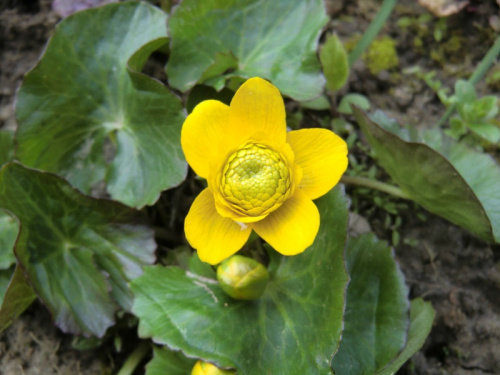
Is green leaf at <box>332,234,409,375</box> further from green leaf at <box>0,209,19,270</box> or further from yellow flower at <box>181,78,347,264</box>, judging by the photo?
green leaf at <box>0,209,19,270</box>

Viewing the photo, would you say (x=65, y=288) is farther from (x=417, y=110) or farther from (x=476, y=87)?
(x=476, y=87)

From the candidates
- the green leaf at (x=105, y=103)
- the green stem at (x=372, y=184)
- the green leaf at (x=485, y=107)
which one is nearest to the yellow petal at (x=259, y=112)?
the green leaf at (x=105, y=103)

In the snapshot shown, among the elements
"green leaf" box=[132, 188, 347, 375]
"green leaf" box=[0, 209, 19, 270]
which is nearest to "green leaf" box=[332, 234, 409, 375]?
"green leaf" box=[132, 188, 347, 375]

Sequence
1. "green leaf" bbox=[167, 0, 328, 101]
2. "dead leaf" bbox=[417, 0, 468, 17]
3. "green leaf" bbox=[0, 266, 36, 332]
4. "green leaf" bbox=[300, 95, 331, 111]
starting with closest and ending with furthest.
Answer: "green leaf" bbox=[0, 266, 36, 332] → "green leaf" bbox=[167, 0, 328, 101] → "green leaf" bbox=[300, 95, 331, 111] → "dead leaf" bbox=[417, 0, 468, 17]

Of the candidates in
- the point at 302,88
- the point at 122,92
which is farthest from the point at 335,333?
the point at 122,92

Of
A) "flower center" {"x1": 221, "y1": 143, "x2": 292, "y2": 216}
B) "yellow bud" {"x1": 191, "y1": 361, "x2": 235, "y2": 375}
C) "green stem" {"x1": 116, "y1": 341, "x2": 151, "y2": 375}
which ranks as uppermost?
"flower center" {"x1": 221, "y1": 143, "x2": 292, "y2": 216}

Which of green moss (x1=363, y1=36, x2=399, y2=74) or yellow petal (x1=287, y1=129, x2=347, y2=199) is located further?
green moss (x1=363, y1=36, x2=399, y2=74)

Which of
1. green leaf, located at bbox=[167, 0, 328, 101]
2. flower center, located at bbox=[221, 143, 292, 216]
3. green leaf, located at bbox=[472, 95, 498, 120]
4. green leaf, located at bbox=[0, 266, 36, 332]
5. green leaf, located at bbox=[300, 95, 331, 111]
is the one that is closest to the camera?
flower center, located at bbox=[221, 143, 292, 216]

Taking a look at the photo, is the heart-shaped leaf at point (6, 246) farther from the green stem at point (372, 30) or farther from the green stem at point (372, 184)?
the green stem at point (372, 30)
